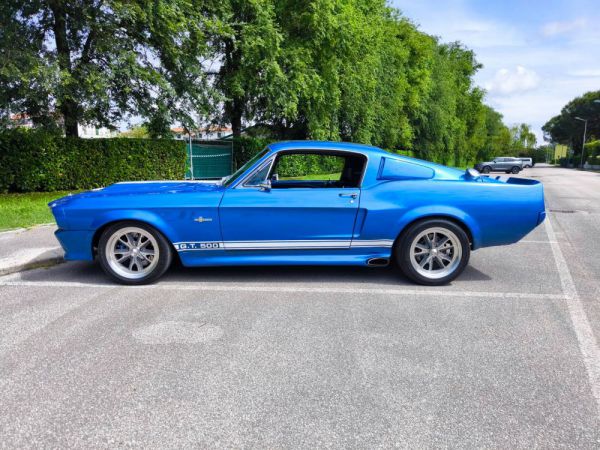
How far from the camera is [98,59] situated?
46.9 feet

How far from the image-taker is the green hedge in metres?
13.0

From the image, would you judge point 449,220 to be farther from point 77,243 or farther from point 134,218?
point 77,243

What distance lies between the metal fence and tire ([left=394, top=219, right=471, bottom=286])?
14.0m

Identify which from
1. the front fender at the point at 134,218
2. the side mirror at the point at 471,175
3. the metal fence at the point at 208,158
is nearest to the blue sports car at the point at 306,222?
the front fender at the point at 134,218

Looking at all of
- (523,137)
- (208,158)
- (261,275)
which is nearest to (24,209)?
(261,275)

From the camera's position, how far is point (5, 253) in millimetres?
6234

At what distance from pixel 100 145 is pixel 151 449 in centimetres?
1392

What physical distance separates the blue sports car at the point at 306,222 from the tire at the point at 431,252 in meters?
0.01

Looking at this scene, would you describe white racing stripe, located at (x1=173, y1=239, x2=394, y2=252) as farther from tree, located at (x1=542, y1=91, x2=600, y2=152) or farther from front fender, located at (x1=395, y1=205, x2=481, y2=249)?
tree, located at (x1=542, y1=91, x2=600, y2=152)

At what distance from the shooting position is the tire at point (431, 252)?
495 cm

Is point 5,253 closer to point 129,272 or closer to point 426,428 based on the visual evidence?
point 129,272

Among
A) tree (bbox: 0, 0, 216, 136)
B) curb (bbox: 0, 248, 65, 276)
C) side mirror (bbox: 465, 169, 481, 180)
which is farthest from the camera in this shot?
tree (bbox: 0, 0, 216, 136)

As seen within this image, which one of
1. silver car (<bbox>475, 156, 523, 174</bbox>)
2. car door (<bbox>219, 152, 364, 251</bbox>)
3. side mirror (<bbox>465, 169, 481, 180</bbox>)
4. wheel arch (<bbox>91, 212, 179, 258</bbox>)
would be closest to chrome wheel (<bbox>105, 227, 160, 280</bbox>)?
wheel arch (<bbox>91, 212, 179, 258</bbox>)

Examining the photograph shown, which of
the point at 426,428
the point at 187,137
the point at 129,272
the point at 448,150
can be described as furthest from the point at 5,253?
the point at 448,150
